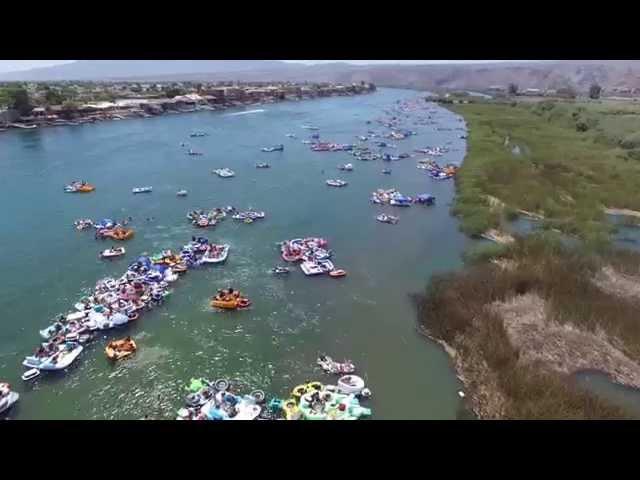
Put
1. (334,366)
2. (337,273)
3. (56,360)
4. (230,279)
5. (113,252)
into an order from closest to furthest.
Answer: (56,360)
(334,366)
(230,279)
(337,273)
(113,252)

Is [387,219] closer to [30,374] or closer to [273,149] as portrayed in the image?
[30,374]

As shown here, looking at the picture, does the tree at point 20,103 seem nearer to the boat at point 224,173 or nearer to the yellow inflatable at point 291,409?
the boat at point 224,173

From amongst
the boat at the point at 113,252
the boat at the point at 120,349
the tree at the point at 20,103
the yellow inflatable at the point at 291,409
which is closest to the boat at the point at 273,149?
the boat at the point at 113,252

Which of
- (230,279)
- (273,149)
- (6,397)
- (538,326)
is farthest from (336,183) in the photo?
(6,397)
